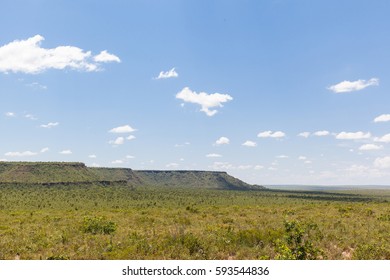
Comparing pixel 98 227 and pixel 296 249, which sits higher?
pixel 296 249

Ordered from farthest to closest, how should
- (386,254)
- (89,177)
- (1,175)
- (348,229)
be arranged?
(89,177) → (1,175) → (348,229) → (386,254)

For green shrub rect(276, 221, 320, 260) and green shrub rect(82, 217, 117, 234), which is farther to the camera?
green shrub rect(82, 217, 117, 234)

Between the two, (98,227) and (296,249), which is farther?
(98,227)

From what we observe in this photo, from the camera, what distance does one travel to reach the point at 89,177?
139 metres

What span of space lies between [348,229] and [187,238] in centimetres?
1023

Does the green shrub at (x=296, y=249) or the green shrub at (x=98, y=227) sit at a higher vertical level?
the green shrub at (x=296, y=249)

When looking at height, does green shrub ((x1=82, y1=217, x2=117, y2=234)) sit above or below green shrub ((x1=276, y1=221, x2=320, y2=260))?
below

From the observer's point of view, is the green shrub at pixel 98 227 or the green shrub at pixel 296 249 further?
the green shrub at pixel 98 227

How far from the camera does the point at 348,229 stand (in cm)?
1955
